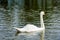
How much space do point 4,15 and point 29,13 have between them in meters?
1.06

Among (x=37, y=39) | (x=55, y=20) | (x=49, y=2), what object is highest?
(x=49, y=2)

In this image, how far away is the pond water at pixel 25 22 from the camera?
8.46 meters

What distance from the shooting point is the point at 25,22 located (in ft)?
34.7

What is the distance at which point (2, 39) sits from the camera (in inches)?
329

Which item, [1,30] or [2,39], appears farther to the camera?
[1,30]

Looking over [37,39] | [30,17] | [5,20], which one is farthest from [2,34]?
[30,17]

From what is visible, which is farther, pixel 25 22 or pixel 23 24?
pixel 25 22

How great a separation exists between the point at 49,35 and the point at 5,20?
107 inches

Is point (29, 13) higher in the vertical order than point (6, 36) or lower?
higher

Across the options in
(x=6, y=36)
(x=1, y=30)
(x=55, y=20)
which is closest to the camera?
(x=6, y=36)

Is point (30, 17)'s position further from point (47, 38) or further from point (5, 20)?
point (47, 38)

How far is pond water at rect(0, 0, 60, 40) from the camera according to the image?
846 cm

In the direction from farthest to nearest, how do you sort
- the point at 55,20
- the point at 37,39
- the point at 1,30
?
the point at 55,20 → the point at 1,30 → the point at 37,39

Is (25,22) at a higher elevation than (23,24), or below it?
higher
